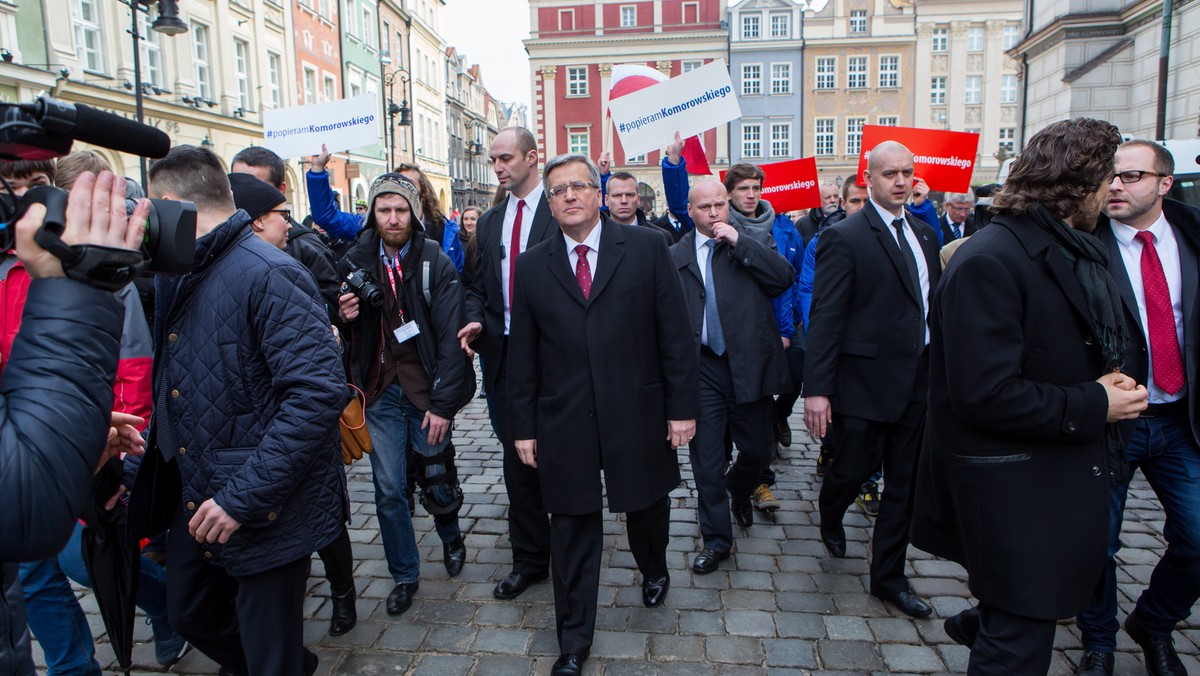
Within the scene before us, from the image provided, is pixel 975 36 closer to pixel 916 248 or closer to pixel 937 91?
pixel 937 91

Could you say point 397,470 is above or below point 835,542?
above

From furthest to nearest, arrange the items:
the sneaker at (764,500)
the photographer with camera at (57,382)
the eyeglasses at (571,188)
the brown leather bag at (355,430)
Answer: the sneaker at (764,500), the brown leather bag at (355,430), the eyeglasses at (571,188), the photographer with camera at (57,382)

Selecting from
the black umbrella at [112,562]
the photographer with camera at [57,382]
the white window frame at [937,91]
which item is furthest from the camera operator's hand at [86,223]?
the white window frame at [937,91]

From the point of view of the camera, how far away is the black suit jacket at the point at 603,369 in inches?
136

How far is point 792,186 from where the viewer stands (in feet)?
28.0

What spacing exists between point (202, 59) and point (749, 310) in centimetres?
2532

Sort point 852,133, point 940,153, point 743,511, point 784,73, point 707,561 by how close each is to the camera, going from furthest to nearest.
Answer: point 784,73, point 852,133, point 940,153, point 743,511, point 707,561

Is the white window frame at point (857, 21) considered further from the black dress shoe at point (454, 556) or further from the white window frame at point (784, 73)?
the black dress shoe at point (454, 556)

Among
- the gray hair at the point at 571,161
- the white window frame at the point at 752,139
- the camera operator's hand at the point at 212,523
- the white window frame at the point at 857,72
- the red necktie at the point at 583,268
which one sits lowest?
the camera operator's hand at the point at 212,523

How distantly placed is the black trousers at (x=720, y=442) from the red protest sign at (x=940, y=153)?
12.9 ft

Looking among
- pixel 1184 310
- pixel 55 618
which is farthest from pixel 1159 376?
pixel 55 618

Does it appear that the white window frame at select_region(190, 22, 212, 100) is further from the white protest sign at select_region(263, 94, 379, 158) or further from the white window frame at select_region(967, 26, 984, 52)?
the white window frame at select_region(967, 26, 984, 52)

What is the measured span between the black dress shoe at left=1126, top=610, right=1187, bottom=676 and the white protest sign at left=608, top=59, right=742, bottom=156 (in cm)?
426

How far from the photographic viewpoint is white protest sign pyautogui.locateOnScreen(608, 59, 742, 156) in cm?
616
